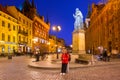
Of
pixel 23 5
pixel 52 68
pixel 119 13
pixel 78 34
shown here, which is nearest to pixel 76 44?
pixel 78 34

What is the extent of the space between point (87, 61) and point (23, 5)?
72.0 meters

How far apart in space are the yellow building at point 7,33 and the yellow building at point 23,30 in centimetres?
266

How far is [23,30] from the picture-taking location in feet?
242

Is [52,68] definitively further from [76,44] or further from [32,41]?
[32,41]

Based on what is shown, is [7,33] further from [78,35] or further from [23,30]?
[78,35]

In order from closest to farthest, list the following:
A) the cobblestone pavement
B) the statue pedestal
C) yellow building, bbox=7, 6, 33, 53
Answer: the cobblestone pavement, the statue pedestal, yellow building, bbox=7, 6, 33, 53

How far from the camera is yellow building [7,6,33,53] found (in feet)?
224

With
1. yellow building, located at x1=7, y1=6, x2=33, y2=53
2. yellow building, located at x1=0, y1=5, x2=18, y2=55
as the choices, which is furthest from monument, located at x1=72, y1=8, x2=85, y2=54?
yellow building, located at x1=7, y1=6, x2=33, y2=53

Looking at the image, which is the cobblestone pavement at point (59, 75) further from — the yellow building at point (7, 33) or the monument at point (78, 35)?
the yellow building at point (7, 33)

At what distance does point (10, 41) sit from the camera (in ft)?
203

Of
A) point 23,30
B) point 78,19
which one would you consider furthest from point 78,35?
point 23,30

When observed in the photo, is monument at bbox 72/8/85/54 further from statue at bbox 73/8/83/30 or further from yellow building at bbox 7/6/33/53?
yellow building at bbox 7/6/33/53

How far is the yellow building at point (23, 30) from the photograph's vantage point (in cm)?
6819

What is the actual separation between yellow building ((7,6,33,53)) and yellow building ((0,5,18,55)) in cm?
266
